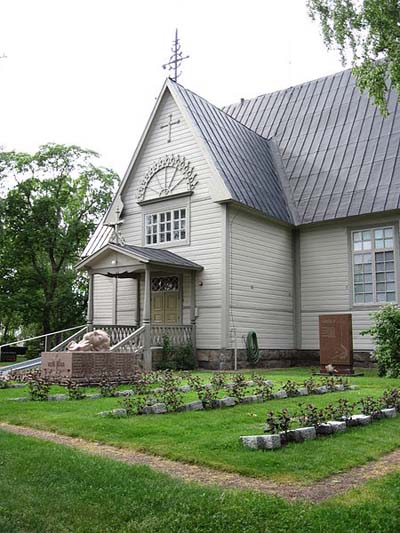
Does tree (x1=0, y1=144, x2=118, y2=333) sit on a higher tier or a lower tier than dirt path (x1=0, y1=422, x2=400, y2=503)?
higher

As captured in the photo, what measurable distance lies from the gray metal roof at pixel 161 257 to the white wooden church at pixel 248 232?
0.24 feet

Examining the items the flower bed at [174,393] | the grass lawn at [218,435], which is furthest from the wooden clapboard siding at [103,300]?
the grass lawn at [218,435]

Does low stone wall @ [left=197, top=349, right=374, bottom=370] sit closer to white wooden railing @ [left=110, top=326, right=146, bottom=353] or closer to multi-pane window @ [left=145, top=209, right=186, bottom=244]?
white wooden railing @ [left=110, top=326, right=146, bottom=353]

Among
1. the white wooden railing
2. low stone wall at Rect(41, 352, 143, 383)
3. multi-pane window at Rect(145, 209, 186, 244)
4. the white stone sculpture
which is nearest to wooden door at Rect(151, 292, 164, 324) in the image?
multi-pane window at Rect(145, 209, 186, 244)

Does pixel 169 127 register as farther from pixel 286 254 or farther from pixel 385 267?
pixel 385 267

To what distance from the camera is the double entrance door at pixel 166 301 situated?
65.8 ft

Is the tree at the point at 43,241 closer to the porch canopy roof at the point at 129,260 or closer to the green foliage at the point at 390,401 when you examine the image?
the porch canopy roof at the point at 129,260

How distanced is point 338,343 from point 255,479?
12013 millimetres

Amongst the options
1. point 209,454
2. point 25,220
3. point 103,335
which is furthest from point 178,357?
point 25,220

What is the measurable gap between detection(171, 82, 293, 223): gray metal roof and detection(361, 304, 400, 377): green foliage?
18.6 ft

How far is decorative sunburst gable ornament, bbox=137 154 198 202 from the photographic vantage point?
66.3 ft

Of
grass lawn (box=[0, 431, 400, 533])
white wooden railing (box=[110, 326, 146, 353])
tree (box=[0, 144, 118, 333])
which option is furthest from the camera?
tree (box=[0, 144, 118, 333])

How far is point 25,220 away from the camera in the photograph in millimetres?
32125

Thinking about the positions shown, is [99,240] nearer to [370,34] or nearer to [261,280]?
[261,280]
